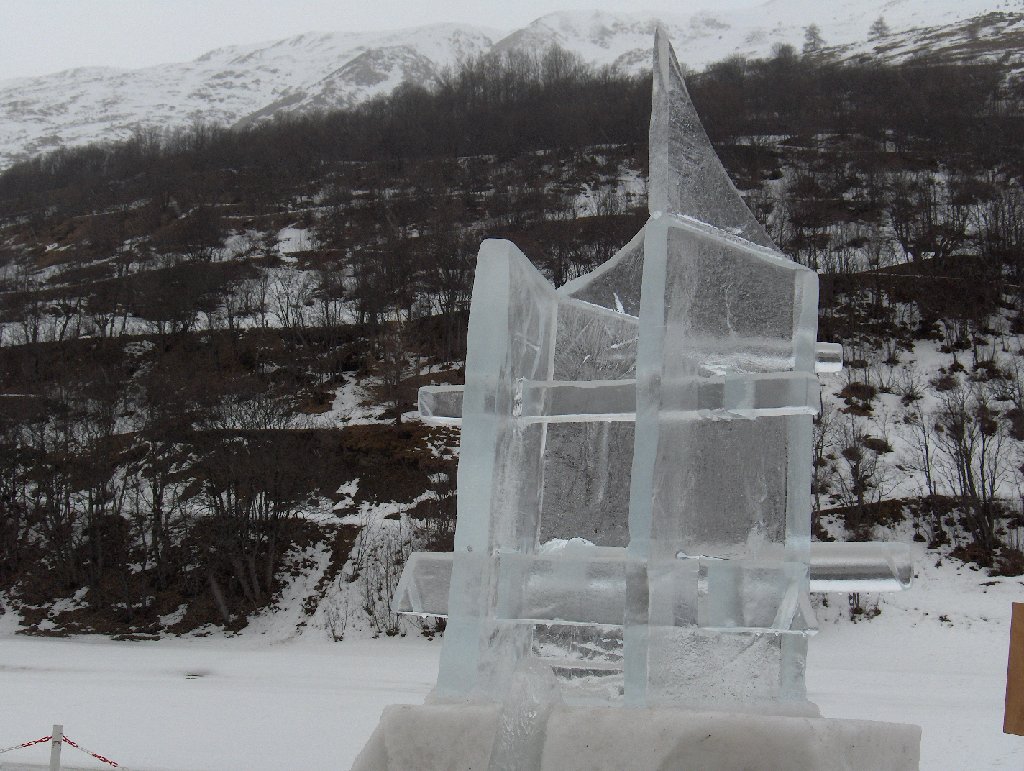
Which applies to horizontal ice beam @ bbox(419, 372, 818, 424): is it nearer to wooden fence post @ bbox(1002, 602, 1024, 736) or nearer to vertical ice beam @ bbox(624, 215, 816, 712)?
vertical ice beam @ bbox(624, 215, 816, 712)

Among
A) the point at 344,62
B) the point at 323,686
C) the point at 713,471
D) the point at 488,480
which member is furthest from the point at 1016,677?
the point at 344,62

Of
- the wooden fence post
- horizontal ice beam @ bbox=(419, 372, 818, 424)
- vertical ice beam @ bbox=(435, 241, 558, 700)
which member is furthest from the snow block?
the wooden fence post

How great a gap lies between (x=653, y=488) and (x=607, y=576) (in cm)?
21

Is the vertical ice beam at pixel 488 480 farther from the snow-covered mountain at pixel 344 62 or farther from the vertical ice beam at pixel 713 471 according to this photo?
the snow-covered mountain at pixel 344 62

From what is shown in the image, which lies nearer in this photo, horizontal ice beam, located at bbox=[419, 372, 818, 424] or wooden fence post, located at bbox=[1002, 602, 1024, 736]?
horizontal ice beam, located at bbox=[419, 372, 818, 424]

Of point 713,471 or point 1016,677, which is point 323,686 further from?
point 713,471

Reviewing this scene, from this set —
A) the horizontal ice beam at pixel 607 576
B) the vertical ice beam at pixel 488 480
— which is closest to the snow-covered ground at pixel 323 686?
the vertical ice beam at pixel 488 480

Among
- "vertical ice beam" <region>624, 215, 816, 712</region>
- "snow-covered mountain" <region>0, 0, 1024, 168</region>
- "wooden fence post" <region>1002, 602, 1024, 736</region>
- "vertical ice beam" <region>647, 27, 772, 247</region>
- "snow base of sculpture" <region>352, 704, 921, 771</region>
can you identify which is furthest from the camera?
"snow-covered mountain" <region>0, 0, 1024, 168</region>

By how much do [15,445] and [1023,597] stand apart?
26.0 m

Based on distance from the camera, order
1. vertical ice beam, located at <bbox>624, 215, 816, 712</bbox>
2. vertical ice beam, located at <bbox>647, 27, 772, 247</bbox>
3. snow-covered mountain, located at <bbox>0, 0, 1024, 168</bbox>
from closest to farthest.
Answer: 1. vertical ice beam, located at <bbox>624, 215, 816, 712</bbox>
2. vertical ice beam, located at <bbox>647, 27, 772, 247</bbox>
3. snow-covered mountain, located at <bbox>0, 0, 1024, 168</bbox>

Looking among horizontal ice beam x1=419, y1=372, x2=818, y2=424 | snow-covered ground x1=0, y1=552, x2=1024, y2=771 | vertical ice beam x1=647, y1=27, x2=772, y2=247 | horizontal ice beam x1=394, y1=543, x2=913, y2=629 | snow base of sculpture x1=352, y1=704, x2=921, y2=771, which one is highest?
vertical ice beam x1=647, y1=27, x2=772, y2=247

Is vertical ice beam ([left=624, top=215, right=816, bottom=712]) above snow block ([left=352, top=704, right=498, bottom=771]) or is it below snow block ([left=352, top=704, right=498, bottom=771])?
above

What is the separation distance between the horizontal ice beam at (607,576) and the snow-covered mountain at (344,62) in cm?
7448

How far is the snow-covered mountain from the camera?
78.2 meters
